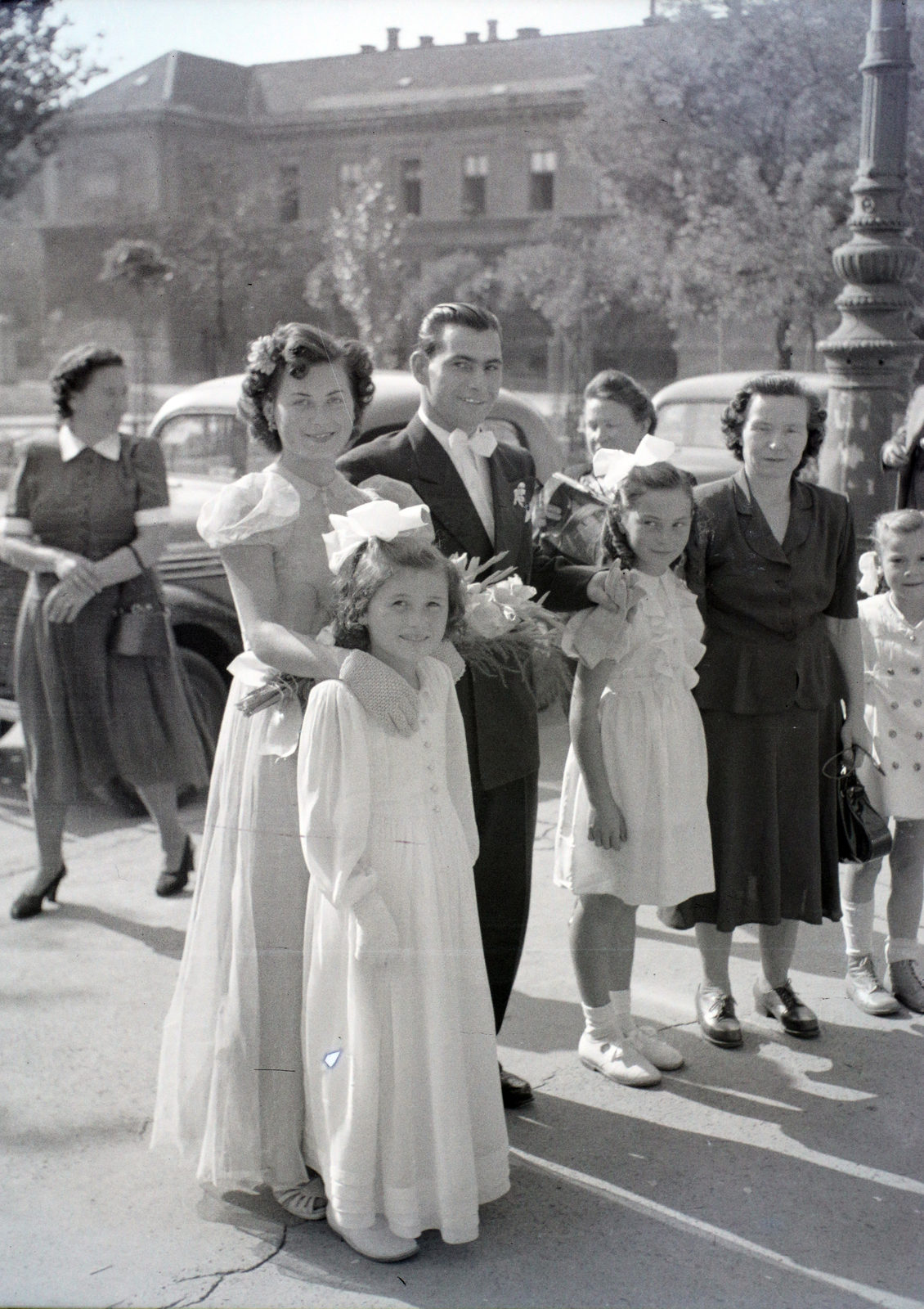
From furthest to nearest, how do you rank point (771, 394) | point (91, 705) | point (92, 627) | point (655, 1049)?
point (91, 705), point (92, 627), point (655, 1049), point (771, 394)

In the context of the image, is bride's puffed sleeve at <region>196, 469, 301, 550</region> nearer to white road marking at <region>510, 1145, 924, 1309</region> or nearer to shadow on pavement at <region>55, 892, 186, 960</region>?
white road marking at <region>510, 1145, 924, 1309</region>

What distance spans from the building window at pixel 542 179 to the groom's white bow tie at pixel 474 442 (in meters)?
0.58

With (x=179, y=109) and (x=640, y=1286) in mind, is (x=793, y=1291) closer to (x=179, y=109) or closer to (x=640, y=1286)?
(x=640, y=1286)

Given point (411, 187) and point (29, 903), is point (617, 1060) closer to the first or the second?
point (29, 903)

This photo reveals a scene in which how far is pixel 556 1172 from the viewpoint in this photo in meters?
2.41

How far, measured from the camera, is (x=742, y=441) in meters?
2.84

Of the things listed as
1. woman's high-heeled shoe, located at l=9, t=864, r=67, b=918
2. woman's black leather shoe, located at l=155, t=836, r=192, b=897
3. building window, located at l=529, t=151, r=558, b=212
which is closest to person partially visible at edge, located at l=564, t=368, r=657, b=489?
building window, located at l=529, t=151, r=558, b=212

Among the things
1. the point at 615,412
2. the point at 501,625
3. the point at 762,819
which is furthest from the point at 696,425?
the point at 501,625

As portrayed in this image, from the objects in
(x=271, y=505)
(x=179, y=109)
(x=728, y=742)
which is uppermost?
(x=179, y=109)

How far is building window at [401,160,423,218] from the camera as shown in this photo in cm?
261

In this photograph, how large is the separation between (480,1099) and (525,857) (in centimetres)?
60

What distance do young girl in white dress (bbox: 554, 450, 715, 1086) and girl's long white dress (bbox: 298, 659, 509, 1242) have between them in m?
0.57

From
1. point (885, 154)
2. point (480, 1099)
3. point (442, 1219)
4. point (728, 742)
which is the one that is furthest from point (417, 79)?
point (442, 1219)

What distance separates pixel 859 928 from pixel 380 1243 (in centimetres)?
159
